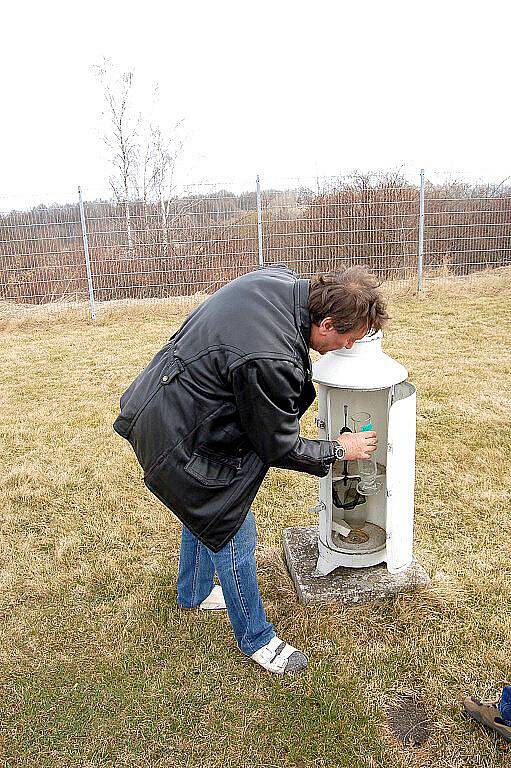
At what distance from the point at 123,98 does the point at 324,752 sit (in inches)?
707

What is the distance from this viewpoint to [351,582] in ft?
9.74

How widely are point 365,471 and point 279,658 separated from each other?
0.92 meters

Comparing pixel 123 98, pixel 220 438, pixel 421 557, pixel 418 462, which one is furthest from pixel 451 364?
pixel 123 98

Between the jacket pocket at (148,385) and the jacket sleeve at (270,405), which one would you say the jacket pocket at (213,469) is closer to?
the jacket sleeve at (270,405)

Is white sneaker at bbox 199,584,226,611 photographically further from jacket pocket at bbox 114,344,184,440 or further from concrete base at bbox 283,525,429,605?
jacket pocket at bbox 114,344,184,440

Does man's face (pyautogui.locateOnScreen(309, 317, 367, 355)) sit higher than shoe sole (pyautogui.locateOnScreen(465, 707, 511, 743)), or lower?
higher

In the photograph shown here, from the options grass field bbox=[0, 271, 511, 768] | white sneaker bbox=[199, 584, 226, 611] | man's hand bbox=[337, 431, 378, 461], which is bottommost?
grass field bbox=[0, 271, 511, 768]

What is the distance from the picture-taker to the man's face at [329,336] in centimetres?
214

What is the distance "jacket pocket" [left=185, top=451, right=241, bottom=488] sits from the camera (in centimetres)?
219

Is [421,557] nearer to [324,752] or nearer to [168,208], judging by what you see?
[324,752]

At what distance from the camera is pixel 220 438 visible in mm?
2180

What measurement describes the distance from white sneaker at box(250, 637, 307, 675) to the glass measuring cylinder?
77 centimetres

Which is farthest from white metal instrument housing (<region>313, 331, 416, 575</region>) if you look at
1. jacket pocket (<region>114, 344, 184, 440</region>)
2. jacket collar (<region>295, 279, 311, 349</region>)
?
jacket pocket (<region>114, 344, 184, 440</region>)

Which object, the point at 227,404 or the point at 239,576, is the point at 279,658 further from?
the point at 227,404
